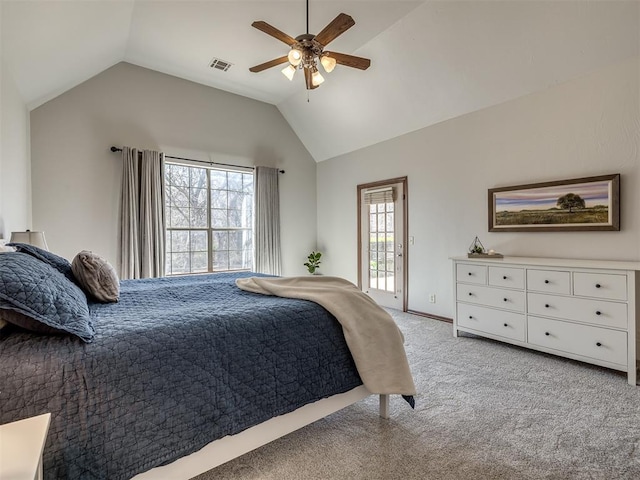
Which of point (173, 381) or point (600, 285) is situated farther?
point (600, 285)

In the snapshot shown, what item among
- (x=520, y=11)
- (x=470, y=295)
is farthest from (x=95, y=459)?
(x=520, y=11)

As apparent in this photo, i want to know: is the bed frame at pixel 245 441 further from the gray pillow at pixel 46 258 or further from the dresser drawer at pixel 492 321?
the dresser drawer at pixel 492 321

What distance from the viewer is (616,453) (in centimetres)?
168

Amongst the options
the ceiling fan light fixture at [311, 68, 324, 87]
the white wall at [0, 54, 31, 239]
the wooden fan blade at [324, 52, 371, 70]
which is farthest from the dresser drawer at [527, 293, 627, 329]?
the white wall at [0, 54, 31, 239]

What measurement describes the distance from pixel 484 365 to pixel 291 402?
2013mm

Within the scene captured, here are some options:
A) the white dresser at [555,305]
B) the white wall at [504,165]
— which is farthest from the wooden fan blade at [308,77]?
the white dresser at [555,305]

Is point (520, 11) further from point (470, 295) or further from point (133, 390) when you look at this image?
point (133, 390)

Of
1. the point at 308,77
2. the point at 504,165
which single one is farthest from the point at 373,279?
the point at 308,77

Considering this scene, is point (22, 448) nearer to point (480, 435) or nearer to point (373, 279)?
point (480, 435)

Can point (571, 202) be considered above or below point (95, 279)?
above

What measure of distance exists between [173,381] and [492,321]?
10.2 ft

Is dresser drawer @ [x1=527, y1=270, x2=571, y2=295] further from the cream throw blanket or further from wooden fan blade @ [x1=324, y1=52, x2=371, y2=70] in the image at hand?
wooden fan blade @ [x1=324, y1=52, x2=371, y2=70]

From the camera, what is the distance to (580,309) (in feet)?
8.84

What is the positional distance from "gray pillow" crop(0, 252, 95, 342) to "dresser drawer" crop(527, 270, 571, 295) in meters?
3.32
